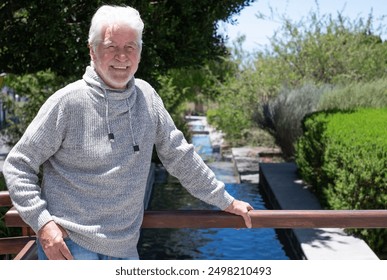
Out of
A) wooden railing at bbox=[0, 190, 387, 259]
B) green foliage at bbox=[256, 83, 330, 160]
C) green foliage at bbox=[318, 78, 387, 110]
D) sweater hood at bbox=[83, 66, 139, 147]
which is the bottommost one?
green foliage at bbox=[256, 83, 330, 160]

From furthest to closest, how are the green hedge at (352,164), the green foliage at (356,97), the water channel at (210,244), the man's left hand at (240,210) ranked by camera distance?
the green foliage at (356,97) → the water channel at (210,244) → the green hedge at (352,164) → the man's left hand at (240,210)

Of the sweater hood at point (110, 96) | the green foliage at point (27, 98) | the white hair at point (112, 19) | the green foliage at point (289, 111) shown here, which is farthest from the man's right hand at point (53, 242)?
the green foliage at point (289, 111)

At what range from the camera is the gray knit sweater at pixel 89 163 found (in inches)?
93.0

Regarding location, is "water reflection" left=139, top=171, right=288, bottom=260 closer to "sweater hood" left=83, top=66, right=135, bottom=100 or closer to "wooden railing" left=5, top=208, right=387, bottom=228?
"wooden railing" left=5, top=208, right=387, bottom=228

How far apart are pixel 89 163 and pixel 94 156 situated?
0.04 meters

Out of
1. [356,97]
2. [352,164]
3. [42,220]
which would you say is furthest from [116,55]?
[356,97]

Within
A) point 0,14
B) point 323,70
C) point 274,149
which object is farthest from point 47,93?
point 323,70

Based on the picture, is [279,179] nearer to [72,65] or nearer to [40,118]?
[72,65]

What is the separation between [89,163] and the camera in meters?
2.40

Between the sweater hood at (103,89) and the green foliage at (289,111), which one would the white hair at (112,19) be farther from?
the green foliage at (289,111)

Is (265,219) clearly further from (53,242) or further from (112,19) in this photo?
(112,19)

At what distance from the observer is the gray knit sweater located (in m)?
2.36

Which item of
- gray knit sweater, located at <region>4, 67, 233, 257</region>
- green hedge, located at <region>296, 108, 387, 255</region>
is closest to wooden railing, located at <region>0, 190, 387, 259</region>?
gray knit sweater, located at <region>4, 67, 233, 257</region>
